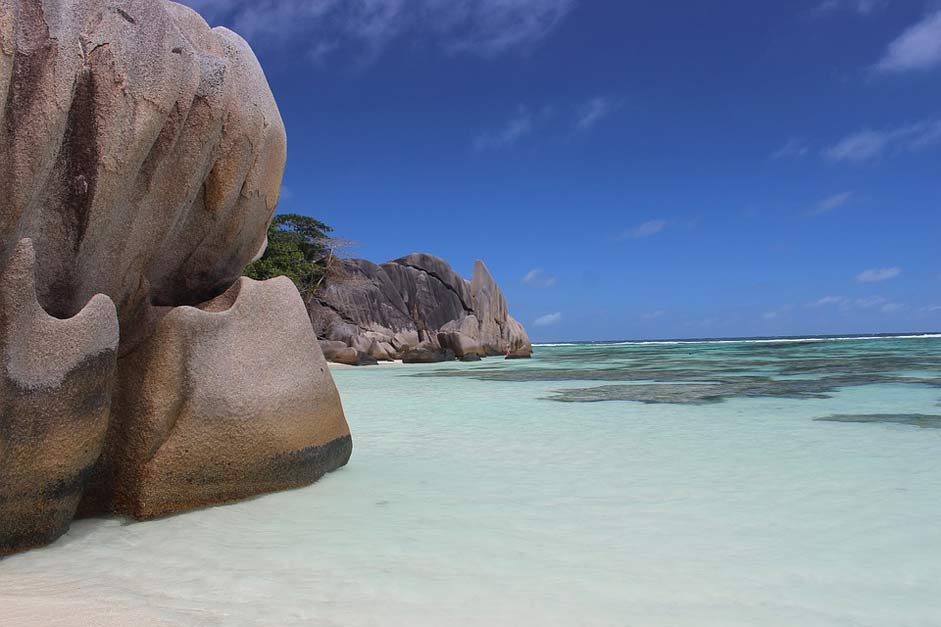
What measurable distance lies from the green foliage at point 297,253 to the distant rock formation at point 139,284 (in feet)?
74.5

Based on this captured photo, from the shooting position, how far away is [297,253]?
28.5m

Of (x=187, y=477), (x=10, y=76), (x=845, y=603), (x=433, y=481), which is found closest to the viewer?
(x=845, y=603)

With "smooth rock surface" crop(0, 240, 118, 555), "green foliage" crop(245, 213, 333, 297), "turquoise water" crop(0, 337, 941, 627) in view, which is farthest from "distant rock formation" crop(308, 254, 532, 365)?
"smooth rock surface" crop(0, 240, 118, 555)

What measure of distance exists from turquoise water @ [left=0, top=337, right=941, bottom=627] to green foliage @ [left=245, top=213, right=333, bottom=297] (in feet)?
75.6

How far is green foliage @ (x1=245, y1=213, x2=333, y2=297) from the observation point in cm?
2703

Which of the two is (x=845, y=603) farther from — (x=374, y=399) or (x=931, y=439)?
(x=374, y=399)

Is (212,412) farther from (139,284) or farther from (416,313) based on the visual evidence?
(416,313)

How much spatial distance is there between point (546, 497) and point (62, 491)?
2221 mm

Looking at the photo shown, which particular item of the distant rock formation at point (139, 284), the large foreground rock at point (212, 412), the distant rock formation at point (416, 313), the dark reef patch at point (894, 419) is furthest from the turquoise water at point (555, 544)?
the distant rock formation at point (416, 313)

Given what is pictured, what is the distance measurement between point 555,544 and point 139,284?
2.37 metres

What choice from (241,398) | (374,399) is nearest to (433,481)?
(241,398)

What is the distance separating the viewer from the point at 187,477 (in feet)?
10.4

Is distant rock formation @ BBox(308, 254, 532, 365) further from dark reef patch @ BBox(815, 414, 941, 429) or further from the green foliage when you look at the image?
dark reef patch @ BBox(815, 414, 941, 429)

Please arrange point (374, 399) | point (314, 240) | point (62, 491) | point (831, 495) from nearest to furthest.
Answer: point (62, 491), point (831, 495), point (374, 399), point (314, 240)
